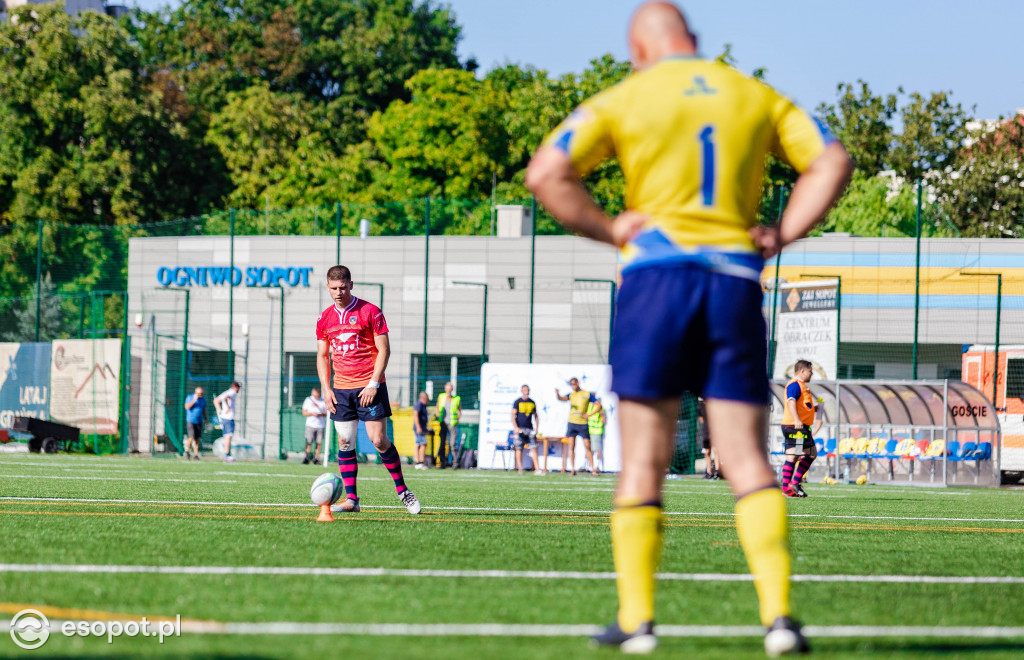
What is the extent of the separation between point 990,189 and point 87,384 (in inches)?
1243

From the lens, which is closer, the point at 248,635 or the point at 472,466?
the point at 248,635

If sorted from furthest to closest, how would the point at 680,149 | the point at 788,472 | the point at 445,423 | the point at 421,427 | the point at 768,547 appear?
the point at 445,423, the point at 421,427, the point at 788,472, the point at 680,149, the point at 768,547

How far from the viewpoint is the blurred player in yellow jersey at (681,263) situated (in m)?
3.92

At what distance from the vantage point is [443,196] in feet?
171

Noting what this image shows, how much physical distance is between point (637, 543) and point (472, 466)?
79.7 feet

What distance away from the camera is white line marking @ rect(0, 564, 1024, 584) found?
5535 mm

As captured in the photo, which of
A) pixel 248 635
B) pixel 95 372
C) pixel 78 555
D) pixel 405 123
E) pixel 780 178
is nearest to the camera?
pixel 248 635

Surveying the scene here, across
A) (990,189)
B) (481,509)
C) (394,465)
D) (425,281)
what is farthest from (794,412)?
(990,189)

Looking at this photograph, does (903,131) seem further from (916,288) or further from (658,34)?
(658,34)

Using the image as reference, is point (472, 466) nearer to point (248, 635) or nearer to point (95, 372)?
point (95, 372)

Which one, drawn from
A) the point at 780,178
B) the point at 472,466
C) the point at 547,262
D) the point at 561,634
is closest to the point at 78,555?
the point at 561,634

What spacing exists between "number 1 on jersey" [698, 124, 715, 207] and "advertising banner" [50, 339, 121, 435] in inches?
1143

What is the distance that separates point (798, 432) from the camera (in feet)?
54.9

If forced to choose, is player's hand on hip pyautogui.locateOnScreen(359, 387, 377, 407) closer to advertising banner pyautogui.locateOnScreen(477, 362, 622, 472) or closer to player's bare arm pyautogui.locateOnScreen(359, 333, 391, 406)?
player's bare arm pyautogui.locateOnScreen(359, 333, 391, 406)
